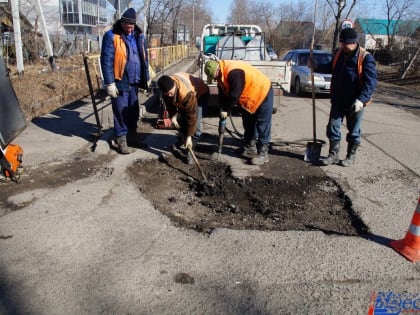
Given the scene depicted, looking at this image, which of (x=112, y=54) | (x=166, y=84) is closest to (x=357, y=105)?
(x=166, y=84)

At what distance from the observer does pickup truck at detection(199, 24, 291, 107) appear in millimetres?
8508

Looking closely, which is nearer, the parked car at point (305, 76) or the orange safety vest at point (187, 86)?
the orange safety vest at point (187, 86)

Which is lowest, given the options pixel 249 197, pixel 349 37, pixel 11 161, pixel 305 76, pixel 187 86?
pixel 249 197

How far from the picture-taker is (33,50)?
20.5 metres

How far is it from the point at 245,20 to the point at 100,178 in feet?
182

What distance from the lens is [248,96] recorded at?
521 cm

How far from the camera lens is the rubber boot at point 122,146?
226 inches

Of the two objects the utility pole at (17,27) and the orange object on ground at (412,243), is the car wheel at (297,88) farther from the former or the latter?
the orange object on ground at (412,243)

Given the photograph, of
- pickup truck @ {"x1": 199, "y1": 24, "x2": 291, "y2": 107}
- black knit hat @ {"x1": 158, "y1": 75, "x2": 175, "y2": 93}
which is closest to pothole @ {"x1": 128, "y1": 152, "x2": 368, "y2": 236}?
black knit hat @ {"x1": 158, "y1": 75, "x2": 175, "y2": 93}

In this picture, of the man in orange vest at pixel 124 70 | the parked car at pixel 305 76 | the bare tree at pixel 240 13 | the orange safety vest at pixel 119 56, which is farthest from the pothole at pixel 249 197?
the bare tree at pixel 240 13

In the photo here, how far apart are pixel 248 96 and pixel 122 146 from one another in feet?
6.69

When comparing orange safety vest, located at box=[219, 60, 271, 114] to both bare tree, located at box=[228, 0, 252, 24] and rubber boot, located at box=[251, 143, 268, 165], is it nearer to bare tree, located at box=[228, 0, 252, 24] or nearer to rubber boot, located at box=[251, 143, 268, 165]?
rubber boot, located at box=[251, 143, 268, 165]

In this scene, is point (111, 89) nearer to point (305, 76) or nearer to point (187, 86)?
point (187, 86)

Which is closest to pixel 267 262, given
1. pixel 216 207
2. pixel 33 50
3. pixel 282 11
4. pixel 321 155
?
pixel 216 207
